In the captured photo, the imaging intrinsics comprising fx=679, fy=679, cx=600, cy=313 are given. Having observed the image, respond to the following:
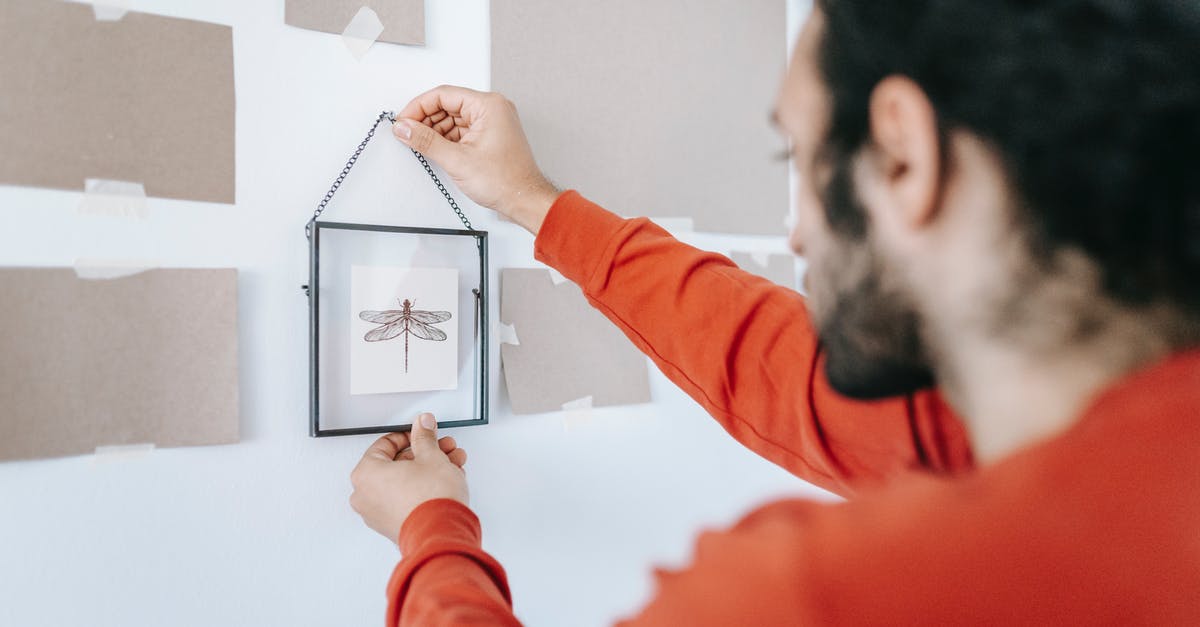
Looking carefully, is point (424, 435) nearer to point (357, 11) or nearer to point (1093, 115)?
point (357, 11)

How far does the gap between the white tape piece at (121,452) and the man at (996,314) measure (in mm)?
298

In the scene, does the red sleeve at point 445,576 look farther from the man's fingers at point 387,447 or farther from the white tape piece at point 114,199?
the white tape piece at point 114,199

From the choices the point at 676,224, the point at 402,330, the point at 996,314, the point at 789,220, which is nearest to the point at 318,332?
the point at 402,330

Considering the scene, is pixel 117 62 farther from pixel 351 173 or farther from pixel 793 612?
pixel 793 612

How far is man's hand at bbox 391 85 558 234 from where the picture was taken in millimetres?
724

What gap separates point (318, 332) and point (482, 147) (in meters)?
0.26

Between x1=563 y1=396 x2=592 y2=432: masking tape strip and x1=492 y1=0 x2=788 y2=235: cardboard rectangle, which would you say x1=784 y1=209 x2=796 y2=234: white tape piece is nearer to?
x1=492 y1=0 x2=788 y2=235: cardboard rectangle

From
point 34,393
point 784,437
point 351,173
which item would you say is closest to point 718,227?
point 784,437

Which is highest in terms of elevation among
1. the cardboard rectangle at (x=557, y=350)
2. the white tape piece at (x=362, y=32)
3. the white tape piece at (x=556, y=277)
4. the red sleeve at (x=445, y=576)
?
the white tape piece at (x=362, y=32)

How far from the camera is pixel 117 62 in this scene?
0.63 metres

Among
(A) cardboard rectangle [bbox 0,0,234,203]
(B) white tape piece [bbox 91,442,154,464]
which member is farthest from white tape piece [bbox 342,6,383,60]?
(B) white tape piece [bbox 91,442,154,464]

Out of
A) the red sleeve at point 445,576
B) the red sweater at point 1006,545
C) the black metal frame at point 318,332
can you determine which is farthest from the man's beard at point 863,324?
the black metal frame at point 318,332

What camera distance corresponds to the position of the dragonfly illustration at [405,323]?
73cm

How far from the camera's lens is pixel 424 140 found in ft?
2.38
